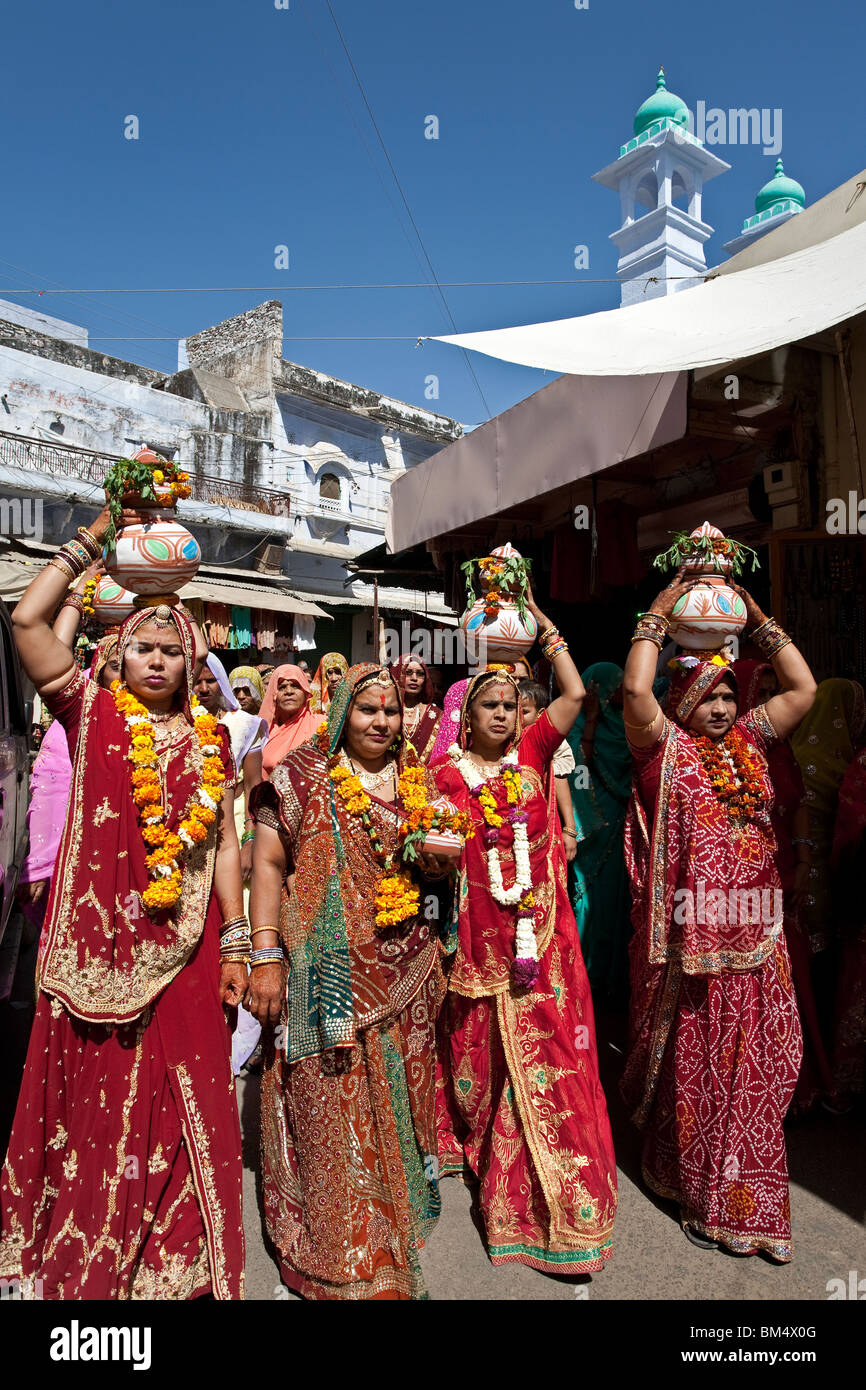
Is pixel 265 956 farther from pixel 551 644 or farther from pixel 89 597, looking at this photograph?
pixel 551 644

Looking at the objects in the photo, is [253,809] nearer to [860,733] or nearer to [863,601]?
[860,733]

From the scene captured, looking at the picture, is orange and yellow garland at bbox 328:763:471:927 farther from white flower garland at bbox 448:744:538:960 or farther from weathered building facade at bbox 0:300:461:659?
weathered building facade at bbox 0:300:461:659

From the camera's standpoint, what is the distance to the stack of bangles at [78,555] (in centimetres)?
252

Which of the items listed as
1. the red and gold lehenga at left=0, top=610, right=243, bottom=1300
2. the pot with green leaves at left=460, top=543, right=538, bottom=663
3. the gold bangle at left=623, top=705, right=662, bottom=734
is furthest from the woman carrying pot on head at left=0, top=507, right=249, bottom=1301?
the gold bangle at left=623, top=705, right=662, bottom=734

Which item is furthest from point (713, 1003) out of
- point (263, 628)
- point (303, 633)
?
point (303, 633)

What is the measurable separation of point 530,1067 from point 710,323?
330 cm

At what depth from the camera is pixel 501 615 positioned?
3375mm

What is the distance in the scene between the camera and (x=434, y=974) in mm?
2914

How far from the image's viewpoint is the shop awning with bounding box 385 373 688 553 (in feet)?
14.4

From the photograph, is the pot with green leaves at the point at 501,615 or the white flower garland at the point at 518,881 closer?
the white flower garland at the point at 518,881

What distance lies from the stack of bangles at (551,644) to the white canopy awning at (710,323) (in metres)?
1.19

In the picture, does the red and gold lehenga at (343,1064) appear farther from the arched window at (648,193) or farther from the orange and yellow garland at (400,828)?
the arched window at (648,193)

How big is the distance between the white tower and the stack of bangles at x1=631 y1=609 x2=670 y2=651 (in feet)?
84.0

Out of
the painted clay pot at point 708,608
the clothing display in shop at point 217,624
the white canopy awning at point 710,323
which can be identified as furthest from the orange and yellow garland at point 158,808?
the clothing display in shop at point 217,624
